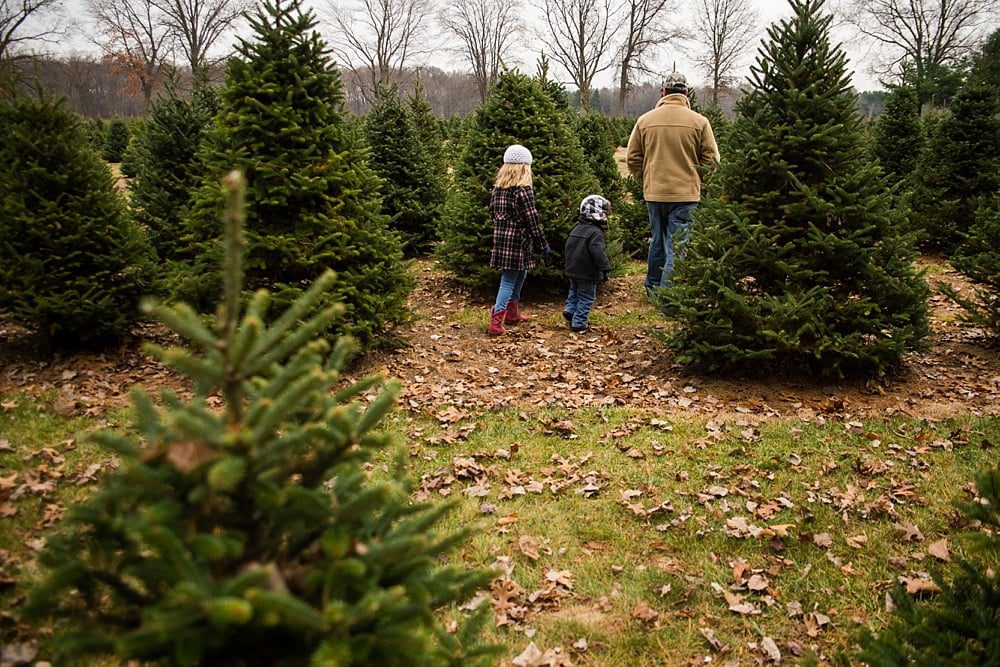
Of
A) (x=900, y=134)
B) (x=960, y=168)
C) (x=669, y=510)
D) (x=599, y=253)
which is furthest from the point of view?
(x=900, y=134)

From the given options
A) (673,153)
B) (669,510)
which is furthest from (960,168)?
(669,510)

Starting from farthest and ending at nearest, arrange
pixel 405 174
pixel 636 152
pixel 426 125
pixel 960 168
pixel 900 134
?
pixel 426 125
pixel 900 134
pixel 405 174
pixel 960 168
pixel 636 152

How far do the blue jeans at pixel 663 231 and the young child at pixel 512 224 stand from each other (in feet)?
4.70

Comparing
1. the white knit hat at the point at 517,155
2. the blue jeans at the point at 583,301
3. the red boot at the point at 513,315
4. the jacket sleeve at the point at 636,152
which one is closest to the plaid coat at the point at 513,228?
the white knit hat at the point at 517,155

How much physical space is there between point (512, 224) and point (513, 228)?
0.16 ft

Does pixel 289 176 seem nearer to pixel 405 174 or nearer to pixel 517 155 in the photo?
pixel 517 155

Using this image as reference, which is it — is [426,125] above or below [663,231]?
above

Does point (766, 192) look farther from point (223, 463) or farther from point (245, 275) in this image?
point (223, 463)

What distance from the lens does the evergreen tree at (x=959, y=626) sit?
5.44 feet

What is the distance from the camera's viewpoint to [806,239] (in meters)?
5.30

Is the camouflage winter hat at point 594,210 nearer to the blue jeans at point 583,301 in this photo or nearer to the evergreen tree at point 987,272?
the blue jeans at point 583,301

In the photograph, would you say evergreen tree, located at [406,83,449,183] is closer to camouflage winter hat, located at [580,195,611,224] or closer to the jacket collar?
camouflage winter hat, located at [580,195,611,224]

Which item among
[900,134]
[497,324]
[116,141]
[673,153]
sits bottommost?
[497,324]

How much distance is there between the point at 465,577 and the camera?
1.63 meters
